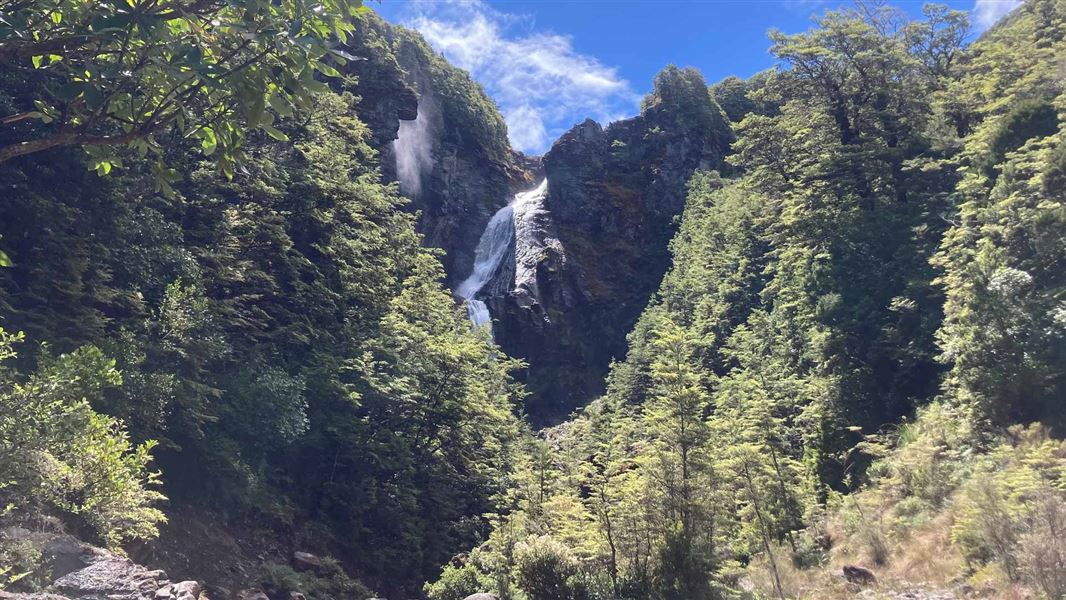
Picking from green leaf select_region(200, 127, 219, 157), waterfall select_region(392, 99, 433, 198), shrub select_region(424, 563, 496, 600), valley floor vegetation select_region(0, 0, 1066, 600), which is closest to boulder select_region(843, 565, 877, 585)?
valley floor vegetation select_region(0, 0, 1066, 600)

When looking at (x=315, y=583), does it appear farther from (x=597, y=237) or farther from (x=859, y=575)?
(x=597, y=237)

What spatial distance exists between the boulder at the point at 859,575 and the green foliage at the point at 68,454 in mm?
11862

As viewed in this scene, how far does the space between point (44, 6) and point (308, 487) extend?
18584 millimetres

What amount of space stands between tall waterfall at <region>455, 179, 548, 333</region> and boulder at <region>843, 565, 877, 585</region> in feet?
126

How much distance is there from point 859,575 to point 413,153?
54.1m

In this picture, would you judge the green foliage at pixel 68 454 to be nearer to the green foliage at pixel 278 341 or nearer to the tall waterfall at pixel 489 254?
the green foliage at pixel 278 341

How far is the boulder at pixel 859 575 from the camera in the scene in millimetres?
11014

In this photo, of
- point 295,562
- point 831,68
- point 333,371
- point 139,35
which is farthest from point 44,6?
point 831,68

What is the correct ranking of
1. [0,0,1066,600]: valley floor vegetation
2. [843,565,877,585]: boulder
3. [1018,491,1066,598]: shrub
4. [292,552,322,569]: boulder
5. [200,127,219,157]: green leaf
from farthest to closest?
1. [292,552,322,569]: boulder
2. [843,565,877,585]: boulder
3. [0,0,1066,600]: valley floor vegetation
4. [1018,491,1066,598]: shrub
5. [200,127,219,157]: green leaf

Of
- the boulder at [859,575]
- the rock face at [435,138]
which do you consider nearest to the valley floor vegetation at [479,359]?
the boulder at [859,575]

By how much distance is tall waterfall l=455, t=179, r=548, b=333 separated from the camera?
50.8 m

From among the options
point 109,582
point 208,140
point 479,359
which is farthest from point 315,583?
point 208,140

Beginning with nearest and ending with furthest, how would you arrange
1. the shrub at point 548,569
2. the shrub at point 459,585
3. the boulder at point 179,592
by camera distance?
1. the boulder at point 179,592
2. the shrub at point 548,569
3. the shrub at point 459,585

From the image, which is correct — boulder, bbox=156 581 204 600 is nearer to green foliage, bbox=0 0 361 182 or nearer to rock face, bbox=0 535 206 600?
rock face, bbox=0 535 206 600
